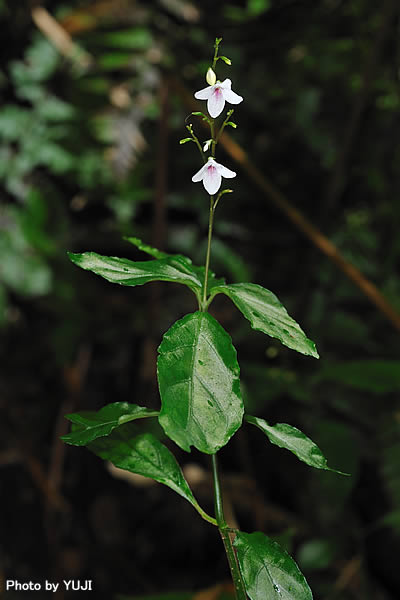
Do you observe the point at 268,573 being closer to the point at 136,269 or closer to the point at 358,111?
the point at 136,269

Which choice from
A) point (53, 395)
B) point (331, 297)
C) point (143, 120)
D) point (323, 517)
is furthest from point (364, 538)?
point (143, 120)

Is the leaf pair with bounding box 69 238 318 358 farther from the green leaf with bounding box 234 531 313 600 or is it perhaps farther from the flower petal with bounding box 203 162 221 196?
the green leaf with bounding box 234 531 313 600

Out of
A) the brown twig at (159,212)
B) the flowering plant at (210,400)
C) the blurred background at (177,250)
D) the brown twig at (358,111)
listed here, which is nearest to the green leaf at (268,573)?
the flowering plant at (210,400)

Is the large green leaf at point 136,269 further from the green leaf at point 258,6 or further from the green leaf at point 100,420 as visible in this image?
the green leaf at point 258,6

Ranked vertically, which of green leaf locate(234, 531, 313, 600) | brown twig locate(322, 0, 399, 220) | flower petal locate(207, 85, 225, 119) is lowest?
green leaf locate(234, 531, 313, 600)

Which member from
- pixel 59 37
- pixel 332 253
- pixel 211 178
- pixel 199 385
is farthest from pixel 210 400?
pixel 59 37

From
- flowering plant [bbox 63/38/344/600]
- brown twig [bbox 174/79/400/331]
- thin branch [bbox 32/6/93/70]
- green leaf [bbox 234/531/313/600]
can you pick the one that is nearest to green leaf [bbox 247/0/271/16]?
thin branch [bbox 32/6/93/70]
